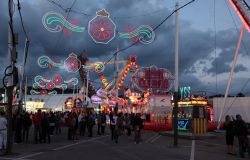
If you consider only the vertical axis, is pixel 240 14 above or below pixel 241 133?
above

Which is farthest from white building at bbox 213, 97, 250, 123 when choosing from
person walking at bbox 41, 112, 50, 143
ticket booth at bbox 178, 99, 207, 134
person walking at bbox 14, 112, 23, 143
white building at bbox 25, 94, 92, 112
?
white building at bbox 25, 94, 92, 112

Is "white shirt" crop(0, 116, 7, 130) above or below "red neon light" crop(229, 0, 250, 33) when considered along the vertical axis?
below

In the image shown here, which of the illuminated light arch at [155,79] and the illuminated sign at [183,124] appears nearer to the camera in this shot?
the illuminated sign at [183,124]

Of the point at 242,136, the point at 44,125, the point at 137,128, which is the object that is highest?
the point at 44,125

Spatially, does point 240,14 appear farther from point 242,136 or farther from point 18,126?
point 18,126

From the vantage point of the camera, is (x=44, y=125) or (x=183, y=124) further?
(x=183, y=124)

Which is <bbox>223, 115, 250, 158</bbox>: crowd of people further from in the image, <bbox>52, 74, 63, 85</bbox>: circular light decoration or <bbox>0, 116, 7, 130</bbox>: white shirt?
<bbox>52, 74, 63, 85</bbox>: circular light decoration

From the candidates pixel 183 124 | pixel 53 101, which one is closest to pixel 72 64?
pixel 183 124

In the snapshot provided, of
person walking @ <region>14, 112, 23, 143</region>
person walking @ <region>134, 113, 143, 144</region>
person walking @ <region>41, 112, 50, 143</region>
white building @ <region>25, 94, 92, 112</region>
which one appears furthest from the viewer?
white building @ <region>25, 94, 92, 112</region>

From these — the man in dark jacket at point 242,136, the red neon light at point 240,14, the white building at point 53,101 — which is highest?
the red neon light at point 240,14

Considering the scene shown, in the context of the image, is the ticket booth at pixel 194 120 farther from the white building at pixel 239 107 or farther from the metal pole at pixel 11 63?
the metal pole at pixel 11 63

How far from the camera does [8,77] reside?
18.7 m

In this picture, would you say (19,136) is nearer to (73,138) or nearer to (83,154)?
(73,138)

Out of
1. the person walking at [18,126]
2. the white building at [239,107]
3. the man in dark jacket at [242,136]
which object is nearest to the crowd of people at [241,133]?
the man in dark jacket at [242,136]
